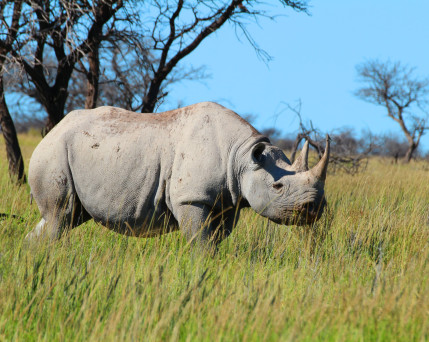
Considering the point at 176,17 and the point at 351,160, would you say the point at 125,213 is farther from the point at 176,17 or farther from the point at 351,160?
the point at 351,160

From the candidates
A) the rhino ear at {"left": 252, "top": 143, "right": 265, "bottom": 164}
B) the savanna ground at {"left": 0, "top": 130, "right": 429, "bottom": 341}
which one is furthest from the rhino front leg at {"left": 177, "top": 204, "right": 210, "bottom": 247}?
the rhino ear at {"left": 252, "top": 143, "right": 265, "bottom": 164}

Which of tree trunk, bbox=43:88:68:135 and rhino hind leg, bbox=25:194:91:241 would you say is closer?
rhino hind leg, bbox=25:194:91:241

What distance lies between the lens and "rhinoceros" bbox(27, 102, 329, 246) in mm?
4336

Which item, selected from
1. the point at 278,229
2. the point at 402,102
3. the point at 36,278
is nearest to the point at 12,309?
the point at 36,278

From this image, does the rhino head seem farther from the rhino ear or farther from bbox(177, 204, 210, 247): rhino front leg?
bbox(177, 204, 210, 247): rhino front leg

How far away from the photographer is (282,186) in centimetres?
432

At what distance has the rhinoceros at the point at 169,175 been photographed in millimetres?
4336

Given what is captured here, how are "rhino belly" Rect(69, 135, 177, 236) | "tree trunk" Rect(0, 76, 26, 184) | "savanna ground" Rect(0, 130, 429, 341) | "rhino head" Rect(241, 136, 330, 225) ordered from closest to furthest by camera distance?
"savanna ground" Rect(0, 130, 429, 341) → "rhino head" Rect(241, 136, 330, 225) → "rhino belly" Rect(69, 135, 177, 236) → "tree trunk" Rect(0, 76, 26, 184)

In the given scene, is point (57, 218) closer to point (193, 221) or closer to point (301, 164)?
point (193, 221)

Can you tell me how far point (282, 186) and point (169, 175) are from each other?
2.95ft

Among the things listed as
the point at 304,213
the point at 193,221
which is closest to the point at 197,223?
the point at 193,221

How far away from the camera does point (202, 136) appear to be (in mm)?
4473

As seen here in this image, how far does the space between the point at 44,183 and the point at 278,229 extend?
2322 mm

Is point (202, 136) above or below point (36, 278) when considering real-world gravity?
above
